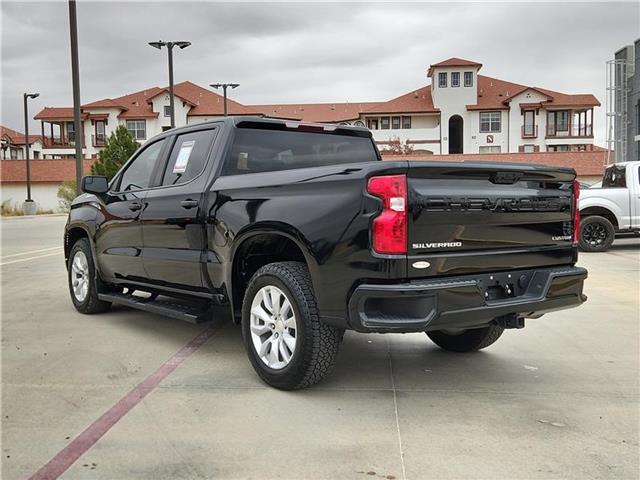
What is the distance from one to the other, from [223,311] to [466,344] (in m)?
2.98

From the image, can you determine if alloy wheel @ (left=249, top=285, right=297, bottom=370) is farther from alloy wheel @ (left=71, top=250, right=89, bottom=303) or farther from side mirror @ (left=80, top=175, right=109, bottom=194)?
alloy wheel @ (left=71, top=250, right=89, bottom=303)

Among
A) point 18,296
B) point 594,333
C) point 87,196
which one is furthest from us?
point 18,296

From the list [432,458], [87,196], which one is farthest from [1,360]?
[432,458]

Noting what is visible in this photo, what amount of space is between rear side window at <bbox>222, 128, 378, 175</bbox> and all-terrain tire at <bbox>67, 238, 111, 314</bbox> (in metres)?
2.53

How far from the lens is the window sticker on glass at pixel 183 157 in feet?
17.8

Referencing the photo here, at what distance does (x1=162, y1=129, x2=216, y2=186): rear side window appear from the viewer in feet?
17.2

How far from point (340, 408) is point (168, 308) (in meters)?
2.03

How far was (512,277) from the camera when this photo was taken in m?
4.02

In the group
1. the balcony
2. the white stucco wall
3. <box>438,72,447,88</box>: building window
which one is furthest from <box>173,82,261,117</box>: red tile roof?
the balcony

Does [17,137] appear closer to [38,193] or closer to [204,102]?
[204,102]

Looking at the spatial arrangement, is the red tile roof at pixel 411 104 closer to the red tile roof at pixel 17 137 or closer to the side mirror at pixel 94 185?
the red tile roof at pixel 17 137

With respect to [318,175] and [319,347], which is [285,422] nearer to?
[319,347]

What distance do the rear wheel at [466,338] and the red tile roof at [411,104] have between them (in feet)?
177

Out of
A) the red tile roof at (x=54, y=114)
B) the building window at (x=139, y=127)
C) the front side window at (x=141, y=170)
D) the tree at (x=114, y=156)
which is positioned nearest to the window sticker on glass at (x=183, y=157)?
the front side window at (x=141, y=170)
